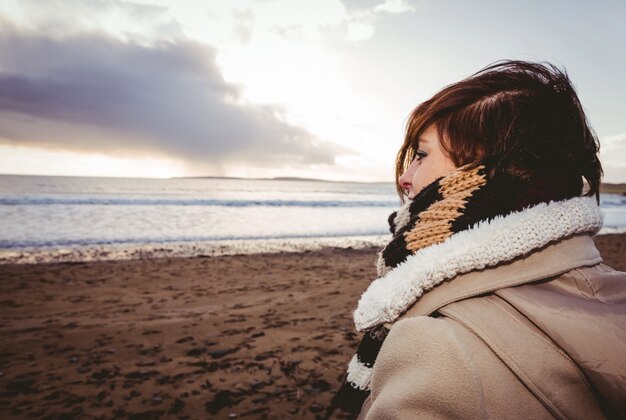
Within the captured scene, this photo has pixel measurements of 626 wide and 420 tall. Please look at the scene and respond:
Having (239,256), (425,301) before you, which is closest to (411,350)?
(425,301)

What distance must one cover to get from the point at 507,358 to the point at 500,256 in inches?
9.8

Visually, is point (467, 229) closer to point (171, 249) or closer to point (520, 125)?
point (520, 125)

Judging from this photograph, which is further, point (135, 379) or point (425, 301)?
point (135, 379)

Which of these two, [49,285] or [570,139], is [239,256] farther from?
[570,139]

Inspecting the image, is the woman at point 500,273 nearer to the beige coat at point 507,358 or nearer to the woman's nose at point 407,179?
the beige coat at point 507,358

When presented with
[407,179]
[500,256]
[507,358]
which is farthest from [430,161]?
[507,358]

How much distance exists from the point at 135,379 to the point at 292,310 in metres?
2.80

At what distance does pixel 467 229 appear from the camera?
951mm

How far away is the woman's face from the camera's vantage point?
1.18 metres

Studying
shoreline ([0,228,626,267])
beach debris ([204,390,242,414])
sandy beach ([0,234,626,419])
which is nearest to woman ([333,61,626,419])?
beach debris ([204,390,242,414])

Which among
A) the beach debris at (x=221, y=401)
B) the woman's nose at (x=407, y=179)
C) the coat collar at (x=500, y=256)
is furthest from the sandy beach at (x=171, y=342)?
the coat collar at (x=500, y=256)

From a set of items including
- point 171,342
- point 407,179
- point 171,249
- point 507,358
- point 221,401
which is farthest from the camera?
point 171,249

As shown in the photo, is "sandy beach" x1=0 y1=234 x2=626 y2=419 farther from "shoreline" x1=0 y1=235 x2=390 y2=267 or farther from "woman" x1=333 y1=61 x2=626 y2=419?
"woman" x1=333 y1=61 x2=626 y2=419

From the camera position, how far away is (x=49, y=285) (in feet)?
23.5
